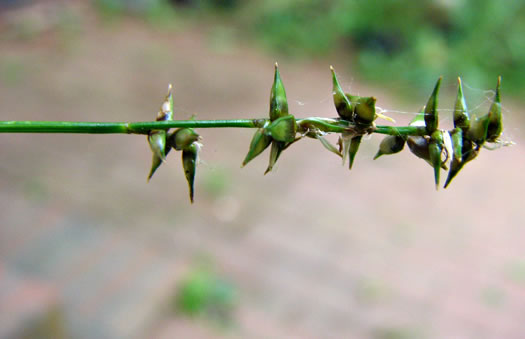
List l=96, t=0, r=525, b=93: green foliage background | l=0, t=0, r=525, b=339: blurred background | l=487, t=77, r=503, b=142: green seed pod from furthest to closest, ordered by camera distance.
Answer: l=96, t=0, r=525, b=93: green foliage background < l=0, t=0, r=525, b=339: blurred background < l=487, t=77, r=503, b=142: green seed pod

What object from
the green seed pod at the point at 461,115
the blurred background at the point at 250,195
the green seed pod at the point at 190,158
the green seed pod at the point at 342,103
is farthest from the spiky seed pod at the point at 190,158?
the blurred background at the point at 250,195

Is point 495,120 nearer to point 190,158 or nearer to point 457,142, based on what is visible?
point 457,142

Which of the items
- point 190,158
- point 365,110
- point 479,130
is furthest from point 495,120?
point 190,158

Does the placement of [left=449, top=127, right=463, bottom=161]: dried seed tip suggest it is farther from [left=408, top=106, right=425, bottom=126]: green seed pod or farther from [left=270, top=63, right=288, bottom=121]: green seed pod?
[left=270, top=63, right=288, bottom=121]: green seed pod

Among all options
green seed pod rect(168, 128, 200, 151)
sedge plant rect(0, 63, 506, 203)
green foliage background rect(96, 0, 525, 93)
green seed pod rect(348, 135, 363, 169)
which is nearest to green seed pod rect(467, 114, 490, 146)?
sedge plant rect(0, 63, 506, 203)

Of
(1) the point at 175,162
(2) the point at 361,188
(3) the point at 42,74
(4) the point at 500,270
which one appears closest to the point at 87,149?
(1) the point at 175,162

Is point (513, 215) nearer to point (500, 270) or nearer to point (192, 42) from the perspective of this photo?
point (500, 270)

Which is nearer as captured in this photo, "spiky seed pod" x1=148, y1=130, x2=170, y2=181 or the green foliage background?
"spiky seed pod" x1=148, y1=130, x2=170, y2=181
